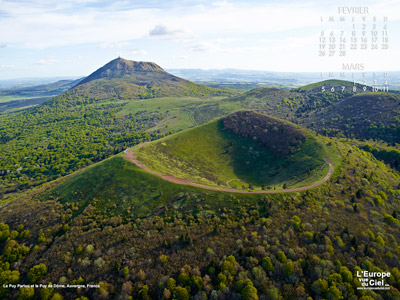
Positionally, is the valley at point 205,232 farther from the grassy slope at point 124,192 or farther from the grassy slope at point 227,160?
the grassy slope at point 227,160

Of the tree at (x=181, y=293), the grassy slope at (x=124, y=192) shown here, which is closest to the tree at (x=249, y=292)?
the tree at (x=181, y=293)

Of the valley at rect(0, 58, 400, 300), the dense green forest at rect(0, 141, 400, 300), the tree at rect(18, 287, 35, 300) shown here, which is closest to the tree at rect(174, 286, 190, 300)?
the valley at rect(0, 58, 400, 300)

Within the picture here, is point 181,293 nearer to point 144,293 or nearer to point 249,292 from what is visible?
point 144,293

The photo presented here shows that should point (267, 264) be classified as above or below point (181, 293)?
above

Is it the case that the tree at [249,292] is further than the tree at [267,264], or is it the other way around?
the tree at [267,264]

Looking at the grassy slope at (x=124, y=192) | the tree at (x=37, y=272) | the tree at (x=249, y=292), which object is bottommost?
the tree at (x=249, y=292)

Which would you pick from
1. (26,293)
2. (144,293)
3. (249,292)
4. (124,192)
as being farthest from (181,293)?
(124,192)

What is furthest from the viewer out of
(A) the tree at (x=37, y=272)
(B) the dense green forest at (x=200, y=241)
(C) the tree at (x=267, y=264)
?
(A) the tree at (x=37, y=272)

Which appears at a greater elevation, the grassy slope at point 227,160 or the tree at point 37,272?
the grassy slope at point 227,160
